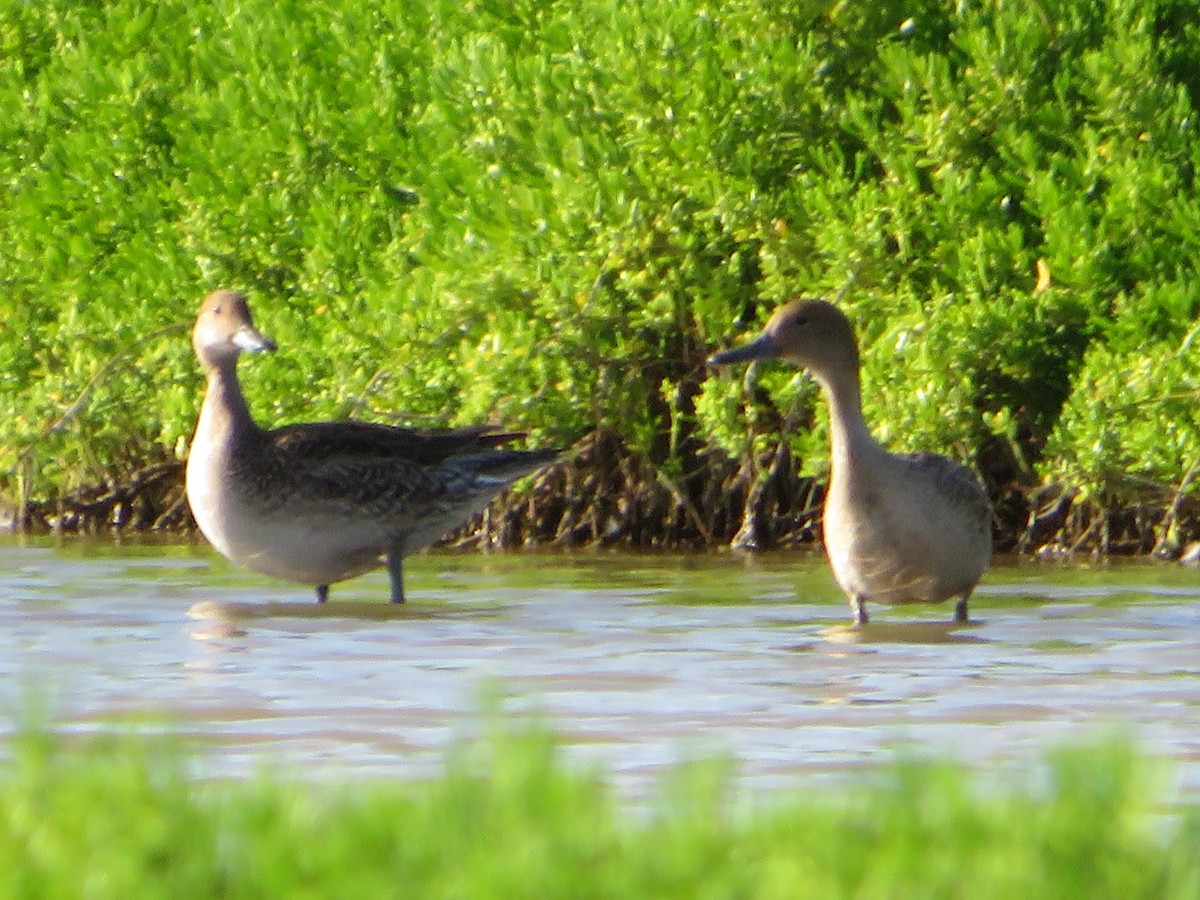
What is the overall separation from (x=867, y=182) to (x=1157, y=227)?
1.31 meters

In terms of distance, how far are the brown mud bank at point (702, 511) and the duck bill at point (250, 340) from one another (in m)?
1.80

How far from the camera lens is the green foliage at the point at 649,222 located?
35.2 feet

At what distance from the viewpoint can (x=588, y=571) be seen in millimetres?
10883

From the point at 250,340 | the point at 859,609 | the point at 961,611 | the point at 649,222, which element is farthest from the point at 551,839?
the point at 649,222

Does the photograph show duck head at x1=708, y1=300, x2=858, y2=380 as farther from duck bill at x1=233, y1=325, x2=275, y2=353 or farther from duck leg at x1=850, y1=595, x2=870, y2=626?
duck bill at x1=233, y1=325, x2=275, y2=353

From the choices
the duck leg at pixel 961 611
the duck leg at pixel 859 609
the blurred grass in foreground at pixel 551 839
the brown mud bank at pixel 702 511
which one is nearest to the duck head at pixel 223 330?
the brown mud bank at pixel 702 511

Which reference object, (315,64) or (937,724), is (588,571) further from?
(937,724)

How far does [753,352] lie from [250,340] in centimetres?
193

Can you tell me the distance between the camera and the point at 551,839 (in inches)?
150

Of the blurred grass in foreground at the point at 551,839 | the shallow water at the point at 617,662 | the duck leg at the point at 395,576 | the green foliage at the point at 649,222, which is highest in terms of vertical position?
the green foliage at the point at 649,222

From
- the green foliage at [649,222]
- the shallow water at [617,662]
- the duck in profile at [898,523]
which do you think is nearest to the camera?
the shallow water at [617,662]

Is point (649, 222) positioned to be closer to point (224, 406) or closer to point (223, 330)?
point (223, 330)

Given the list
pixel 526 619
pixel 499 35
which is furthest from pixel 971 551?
pixel 499 35

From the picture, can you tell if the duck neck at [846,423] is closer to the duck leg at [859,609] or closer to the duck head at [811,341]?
the duck head at [811,341]
